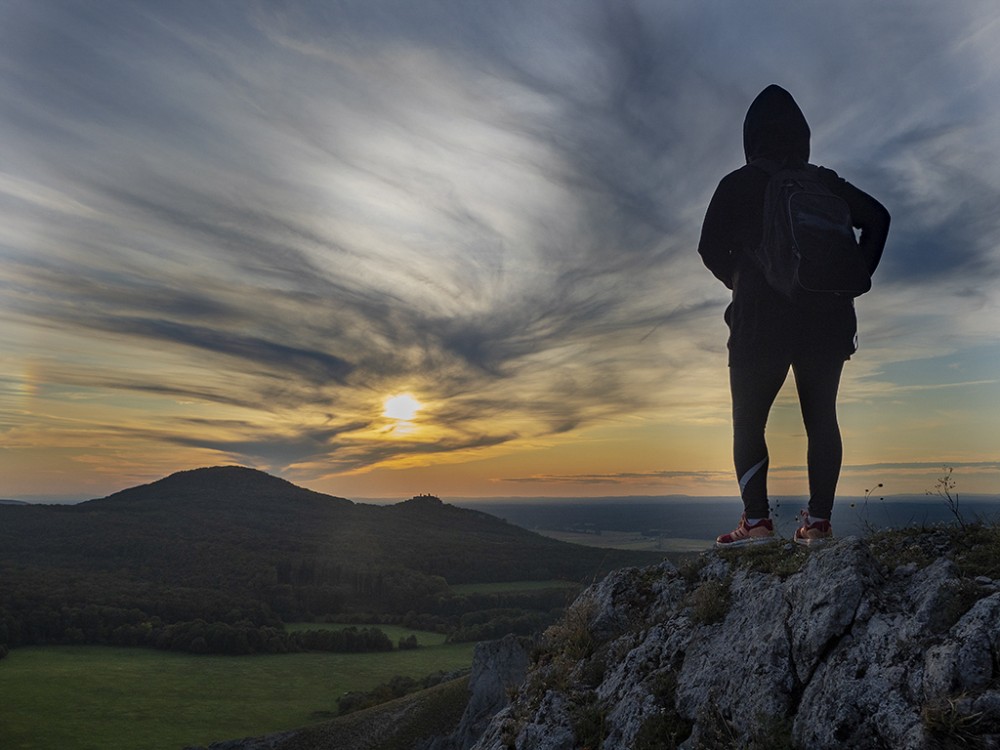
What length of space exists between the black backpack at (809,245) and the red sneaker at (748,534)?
3050mm

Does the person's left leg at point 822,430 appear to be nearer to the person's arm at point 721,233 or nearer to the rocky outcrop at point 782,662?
the rocky outcrop at point 782,662

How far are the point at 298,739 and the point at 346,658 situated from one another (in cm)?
7262

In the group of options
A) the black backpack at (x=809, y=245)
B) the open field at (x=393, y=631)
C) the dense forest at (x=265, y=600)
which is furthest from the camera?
the open field at (x=393, y=631)

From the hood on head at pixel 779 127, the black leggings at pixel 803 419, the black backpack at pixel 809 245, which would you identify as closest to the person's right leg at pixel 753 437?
the black leggings at pixel 803 419

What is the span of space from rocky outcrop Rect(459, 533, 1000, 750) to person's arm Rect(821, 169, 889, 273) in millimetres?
4000

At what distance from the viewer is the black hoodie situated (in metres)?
8.06

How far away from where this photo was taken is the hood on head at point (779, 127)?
28.4 feet

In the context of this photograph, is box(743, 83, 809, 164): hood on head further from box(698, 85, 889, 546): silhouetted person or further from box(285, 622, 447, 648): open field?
box(285, 622, 447, 648): open field

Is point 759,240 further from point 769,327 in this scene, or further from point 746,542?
point 746,542

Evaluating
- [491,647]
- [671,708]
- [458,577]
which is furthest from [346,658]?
[671,708]

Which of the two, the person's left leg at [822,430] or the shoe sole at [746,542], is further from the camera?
the shoe sole at [746,542]

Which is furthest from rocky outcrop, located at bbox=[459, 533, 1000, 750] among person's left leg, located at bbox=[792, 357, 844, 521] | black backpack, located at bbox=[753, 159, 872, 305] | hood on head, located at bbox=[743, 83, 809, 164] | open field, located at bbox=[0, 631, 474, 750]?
open field, located at bbox=[0, 631, 474, 750]

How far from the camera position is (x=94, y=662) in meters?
112

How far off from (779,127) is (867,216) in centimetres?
172
